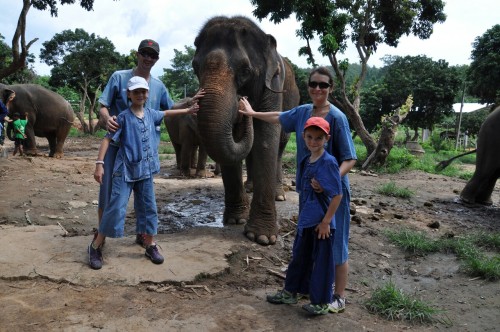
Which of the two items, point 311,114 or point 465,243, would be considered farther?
point 465,243

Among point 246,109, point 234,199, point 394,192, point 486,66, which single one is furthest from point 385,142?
point 486,66

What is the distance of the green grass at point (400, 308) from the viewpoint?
3.37 meters

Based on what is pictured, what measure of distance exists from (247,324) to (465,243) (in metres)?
3.48

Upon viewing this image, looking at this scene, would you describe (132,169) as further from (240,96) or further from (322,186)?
(322,186)

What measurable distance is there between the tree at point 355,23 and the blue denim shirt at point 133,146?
1115cm

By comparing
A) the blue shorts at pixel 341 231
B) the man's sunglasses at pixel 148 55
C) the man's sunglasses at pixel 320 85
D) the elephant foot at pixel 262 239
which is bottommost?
the elephant foot at pixel 262 239

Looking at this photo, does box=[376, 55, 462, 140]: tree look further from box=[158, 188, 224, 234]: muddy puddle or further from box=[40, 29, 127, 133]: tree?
box=[158, 188, 224, 234]: muddy puddle

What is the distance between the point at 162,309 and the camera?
3203 mm

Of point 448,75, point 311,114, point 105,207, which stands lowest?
point 105,207

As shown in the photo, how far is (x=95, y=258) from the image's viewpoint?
3.78 metres

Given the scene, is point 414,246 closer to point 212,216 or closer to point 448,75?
point 212,216

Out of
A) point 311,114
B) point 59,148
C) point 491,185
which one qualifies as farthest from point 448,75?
point 311,114

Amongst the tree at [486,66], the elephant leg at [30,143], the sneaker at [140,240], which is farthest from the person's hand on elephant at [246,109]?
the tree at [486,66]

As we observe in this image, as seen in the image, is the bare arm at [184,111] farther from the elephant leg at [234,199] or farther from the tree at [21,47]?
the tree at [21,47]
